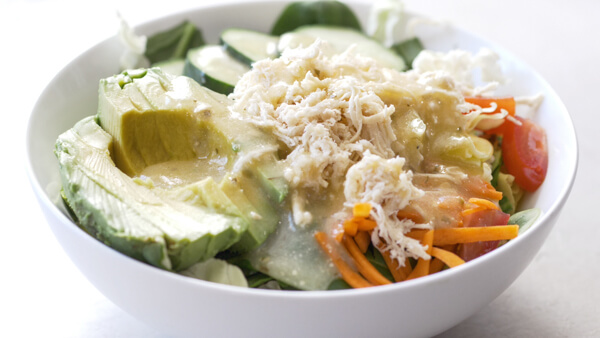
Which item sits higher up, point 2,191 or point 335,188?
point 335,188

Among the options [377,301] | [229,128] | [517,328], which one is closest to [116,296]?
[229,128]

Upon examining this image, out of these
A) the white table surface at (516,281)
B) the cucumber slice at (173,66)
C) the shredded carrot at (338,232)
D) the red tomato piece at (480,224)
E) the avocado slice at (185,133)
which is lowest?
the white table surface at (516,281)

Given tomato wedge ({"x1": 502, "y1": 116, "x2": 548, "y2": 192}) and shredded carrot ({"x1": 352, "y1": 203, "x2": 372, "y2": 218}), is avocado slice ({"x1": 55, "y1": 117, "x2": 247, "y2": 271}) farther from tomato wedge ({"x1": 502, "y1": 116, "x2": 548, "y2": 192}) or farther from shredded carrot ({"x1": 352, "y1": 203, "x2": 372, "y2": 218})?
tomato wedge ({"x1": 502, "y1": 116, "x2": 548, "y2": 192})

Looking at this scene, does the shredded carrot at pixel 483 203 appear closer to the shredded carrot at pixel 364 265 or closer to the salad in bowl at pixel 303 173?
the salad in bowl at pixel 303 173

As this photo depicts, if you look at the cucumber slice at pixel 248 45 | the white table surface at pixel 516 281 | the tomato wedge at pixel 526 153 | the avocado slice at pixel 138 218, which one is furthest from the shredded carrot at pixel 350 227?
the cucumber slice at pixel 248 45

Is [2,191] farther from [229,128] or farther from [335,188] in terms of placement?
[335,188]

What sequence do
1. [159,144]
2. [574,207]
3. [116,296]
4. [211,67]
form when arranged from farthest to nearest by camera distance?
1. [574,207]
2. [211,67]
3. [159,144]
4. [116,296]

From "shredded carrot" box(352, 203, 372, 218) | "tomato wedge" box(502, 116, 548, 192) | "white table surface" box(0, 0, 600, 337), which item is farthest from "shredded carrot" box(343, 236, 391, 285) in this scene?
"tomato wedge" box(502, 116, 548, 192)

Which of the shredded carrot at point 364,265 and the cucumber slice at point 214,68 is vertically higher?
the cucumber slice at point 214,68
